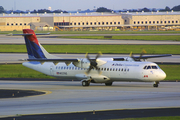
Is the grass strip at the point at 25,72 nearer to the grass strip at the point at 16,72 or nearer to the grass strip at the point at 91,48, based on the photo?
the grass strip at the point at 16,72

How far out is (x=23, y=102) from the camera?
80.3 feet

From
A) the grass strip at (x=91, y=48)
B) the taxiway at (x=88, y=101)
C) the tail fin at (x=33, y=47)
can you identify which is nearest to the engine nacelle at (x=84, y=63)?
the taxiway at (x=88, y=101)

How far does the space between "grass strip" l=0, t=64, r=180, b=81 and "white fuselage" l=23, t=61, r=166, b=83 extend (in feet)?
24.8

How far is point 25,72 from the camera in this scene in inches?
1901

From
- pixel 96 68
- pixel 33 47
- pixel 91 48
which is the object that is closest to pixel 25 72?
pixel 33 47

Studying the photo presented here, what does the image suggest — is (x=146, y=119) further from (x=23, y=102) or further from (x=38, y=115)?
(x=23, y=102)

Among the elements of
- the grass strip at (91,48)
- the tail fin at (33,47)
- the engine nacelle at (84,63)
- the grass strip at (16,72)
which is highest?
the tail fin at (33,47)

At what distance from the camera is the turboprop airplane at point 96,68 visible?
3182 centimetres

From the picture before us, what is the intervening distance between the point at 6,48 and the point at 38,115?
65789 millimetres

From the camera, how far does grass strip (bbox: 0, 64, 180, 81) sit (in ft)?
143

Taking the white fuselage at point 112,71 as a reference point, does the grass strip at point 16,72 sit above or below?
below

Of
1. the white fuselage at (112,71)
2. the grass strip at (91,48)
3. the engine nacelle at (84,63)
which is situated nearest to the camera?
the white fuselage at (112,71)

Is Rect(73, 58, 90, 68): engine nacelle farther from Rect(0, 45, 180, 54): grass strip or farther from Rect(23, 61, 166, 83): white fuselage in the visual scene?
Rect(0, 45, 180, 54): grass strip

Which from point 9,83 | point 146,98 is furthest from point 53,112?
point 9,83
